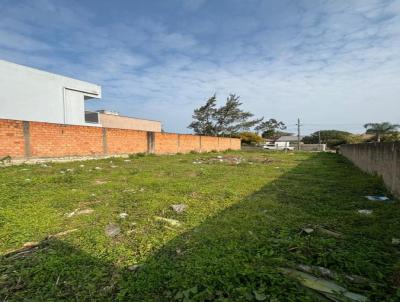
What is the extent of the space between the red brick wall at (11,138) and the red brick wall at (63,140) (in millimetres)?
378

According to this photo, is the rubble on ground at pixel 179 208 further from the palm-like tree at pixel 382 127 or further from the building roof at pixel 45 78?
the palm-like tree at pixel 382 127

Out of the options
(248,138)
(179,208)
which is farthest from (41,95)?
(248,138)

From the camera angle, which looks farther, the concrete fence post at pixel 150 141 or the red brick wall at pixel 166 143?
the red brick wall at pixel 166 143

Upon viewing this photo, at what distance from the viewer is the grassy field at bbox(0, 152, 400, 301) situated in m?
1.71

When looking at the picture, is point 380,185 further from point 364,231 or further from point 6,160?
point 6,160

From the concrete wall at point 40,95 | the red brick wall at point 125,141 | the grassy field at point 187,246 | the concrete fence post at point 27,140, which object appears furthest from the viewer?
the concrete wall at point 40,95

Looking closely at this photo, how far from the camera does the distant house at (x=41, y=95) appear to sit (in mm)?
13289

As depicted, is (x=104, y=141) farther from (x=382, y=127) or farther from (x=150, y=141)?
(x=382, y=127)

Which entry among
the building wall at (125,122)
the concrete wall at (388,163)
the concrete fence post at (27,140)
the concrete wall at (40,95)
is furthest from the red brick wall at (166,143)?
the concrete wall at (388,163)

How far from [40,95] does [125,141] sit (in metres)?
6.96

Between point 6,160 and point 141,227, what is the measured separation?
743 cm

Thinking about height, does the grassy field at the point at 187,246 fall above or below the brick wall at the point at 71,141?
below

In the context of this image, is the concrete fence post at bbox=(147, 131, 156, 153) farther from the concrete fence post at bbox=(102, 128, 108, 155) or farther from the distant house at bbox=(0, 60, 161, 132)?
the distant house at bbox=(0, 60, 161, 132)

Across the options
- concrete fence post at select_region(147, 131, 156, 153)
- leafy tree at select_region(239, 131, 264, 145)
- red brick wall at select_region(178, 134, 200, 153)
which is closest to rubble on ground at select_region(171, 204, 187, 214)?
concrete fence post at select_region(147, 131, 156, 153)
